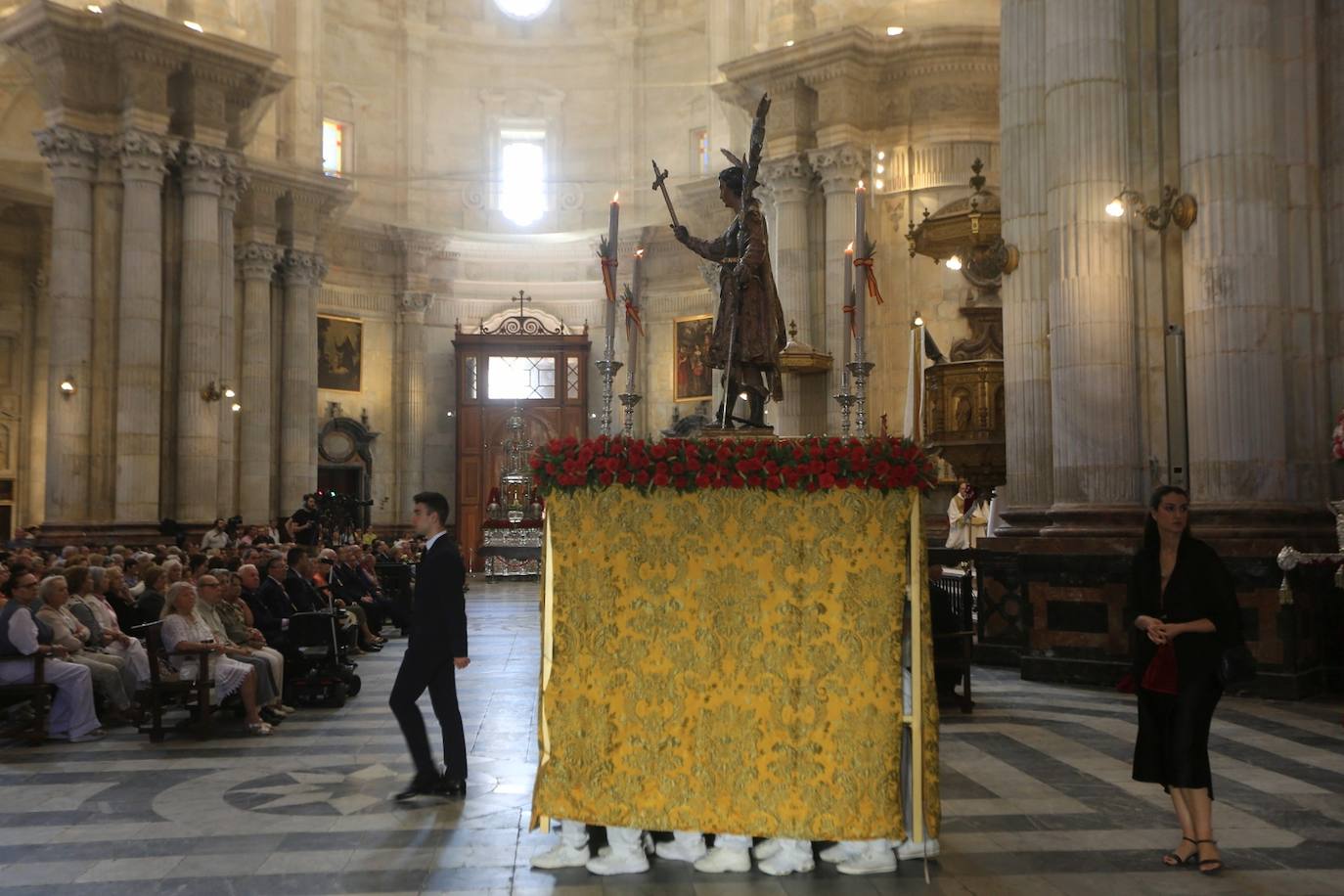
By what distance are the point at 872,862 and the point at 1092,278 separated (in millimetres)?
7463

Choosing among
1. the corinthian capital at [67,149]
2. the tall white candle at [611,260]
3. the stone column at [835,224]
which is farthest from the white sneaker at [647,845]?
the corinthian capital at [67,149]

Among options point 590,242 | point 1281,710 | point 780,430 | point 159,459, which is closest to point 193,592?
point 1281,710

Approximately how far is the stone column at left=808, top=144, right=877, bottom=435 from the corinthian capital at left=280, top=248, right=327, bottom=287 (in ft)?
38.5

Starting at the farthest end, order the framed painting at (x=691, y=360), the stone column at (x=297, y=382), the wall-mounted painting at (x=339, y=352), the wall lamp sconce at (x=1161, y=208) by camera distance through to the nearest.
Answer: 1. the framed painting at (x=691, y=360)
2. the wall-mounted painting at (x=339, y=352)
3. the stone column at (x=297, y=382)
4. the wall lamp sconce at (x=1161, y=208)

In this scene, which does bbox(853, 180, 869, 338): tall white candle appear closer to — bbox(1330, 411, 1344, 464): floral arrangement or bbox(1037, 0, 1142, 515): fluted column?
bbox(1037, 0, 1142, 515): fluted column

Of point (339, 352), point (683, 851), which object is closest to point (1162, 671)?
point (683, 851)

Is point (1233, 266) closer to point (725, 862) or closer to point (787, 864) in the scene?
point (787, 864)

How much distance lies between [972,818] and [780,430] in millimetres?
16161

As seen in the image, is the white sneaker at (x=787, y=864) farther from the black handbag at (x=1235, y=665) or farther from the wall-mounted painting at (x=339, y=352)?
the wall-mounted painting at (x=339, y=352)

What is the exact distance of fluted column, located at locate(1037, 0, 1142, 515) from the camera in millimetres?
10953

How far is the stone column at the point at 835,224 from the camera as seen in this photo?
69.9 feet

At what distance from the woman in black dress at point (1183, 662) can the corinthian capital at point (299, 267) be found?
23.6 m

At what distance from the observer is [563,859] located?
17.4 feet

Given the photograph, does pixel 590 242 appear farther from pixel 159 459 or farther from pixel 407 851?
pixel 407 851
